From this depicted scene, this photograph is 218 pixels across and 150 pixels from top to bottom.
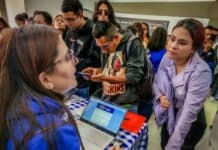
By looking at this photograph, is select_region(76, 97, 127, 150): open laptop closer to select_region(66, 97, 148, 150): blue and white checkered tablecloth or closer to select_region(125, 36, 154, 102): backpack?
select_region(66, 97, 148, 150): blue and white checkered tablecloth

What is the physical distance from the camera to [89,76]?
141 cm

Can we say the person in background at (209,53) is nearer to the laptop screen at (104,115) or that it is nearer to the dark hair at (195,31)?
the dark hair at (195,31)

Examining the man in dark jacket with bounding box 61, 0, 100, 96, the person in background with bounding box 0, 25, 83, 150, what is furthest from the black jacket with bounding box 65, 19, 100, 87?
the person in background with bounding box 0, 25, 83, 150

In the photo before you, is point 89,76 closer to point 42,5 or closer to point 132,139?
point 132,139

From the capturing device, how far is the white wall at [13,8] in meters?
4.04

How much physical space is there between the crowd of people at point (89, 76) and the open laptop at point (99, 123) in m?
0.17

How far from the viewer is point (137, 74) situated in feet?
4.17

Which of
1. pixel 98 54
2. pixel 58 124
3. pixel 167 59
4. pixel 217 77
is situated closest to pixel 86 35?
pixel 98 54

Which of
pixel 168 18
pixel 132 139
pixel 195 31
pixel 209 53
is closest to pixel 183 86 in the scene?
pixel 195 31

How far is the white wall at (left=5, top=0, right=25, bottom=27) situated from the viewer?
404cm

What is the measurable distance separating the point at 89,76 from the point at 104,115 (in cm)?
40

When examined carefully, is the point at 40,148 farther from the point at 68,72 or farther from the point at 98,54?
the point at 98,54

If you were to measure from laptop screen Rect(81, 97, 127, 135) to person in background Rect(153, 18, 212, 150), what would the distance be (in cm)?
31

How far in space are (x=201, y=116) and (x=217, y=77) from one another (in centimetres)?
221
